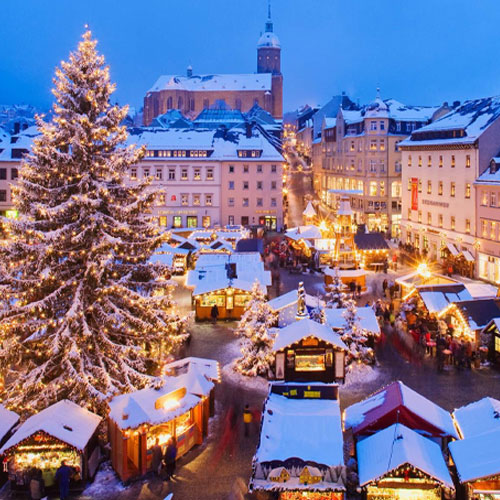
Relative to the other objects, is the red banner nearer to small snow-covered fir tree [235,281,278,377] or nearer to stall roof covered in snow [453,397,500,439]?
small snow-covered fir tree [235,281,278,377]

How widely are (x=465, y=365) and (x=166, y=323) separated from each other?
40.6 feet

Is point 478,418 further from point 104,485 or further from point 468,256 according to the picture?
point 468,256

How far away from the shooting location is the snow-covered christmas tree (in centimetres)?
1661

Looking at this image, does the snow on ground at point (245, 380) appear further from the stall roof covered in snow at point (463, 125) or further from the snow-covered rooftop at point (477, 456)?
the stall roof covered in snow at point (463, 125)

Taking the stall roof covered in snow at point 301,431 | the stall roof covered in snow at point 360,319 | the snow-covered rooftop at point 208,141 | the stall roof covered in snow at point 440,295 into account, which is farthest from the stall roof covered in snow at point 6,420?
the snow-covered rooftop at point 208,141

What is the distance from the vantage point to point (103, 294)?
17094mm

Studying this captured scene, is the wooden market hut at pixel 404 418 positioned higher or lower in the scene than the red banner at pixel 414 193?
lower

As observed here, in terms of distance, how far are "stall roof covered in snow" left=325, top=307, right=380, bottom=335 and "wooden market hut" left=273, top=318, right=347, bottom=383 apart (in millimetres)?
3026

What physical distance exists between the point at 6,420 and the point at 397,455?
981 centimetres

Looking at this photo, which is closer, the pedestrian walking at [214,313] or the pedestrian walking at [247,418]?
the pedestrian walking at [247,418]

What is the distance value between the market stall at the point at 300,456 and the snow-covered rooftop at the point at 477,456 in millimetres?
2388

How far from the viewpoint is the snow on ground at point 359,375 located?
2178 centimetres

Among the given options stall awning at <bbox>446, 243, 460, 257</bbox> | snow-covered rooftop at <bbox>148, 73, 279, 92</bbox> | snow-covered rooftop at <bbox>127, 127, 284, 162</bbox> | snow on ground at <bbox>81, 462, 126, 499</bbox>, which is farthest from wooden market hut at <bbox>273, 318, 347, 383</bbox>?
snow-covered rooftop at <bbox>148, 73, 279, 92</bbox>

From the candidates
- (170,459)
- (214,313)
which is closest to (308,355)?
(170,459)
